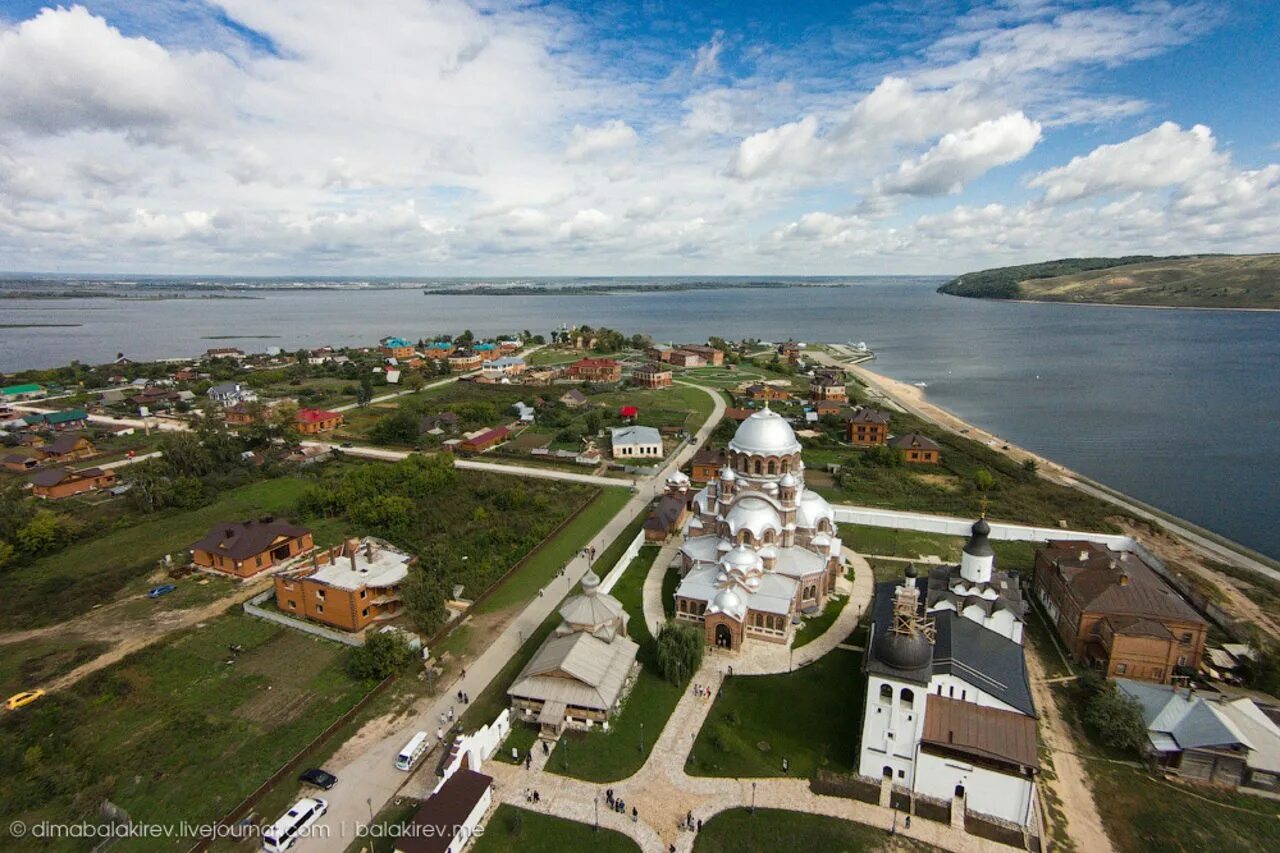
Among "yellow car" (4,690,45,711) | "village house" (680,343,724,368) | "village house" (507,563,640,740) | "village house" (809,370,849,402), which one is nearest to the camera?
"village house" (507,563,640,740)

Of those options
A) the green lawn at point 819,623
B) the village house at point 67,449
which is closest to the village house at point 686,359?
the green lawn at point 819,623

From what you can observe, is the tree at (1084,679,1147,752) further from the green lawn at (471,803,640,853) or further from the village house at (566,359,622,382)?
Answer: the village house at (566,359,622,382)

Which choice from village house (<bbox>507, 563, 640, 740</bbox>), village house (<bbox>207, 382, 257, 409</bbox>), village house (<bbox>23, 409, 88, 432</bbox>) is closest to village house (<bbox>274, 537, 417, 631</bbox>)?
village house (<bbox>507, 563, 640, 740</bbox>)

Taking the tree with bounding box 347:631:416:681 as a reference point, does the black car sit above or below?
below

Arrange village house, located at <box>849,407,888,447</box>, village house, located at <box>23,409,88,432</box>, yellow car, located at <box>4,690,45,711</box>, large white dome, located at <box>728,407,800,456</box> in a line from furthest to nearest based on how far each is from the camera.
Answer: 1. village house, located at <box>23,409,88,432</box>
2. village house, located at <box>849,407,888,447</box>
3. large white dome, located at <box>728,407,800,456</box>
4. yellow car, located at <box>4,690,45,711</box>

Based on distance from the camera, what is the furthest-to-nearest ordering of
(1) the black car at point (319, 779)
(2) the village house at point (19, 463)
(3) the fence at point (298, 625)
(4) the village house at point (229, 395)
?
(4) the village house at point (229, 395), (2) the village house at point (19, 463), (3) the fence at point (298, 625), (1) the black car at point (319, 779)

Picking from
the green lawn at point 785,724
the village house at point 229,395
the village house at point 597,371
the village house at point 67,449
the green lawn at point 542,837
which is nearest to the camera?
the green lawn at point 542,837

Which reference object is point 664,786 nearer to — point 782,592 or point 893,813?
point 893,813

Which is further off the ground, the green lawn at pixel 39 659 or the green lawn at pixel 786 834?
the green lawn at pixel 39 659

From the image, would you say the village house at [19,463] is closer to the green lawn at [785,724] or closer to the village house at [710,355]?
the green lawn at [785,724]
